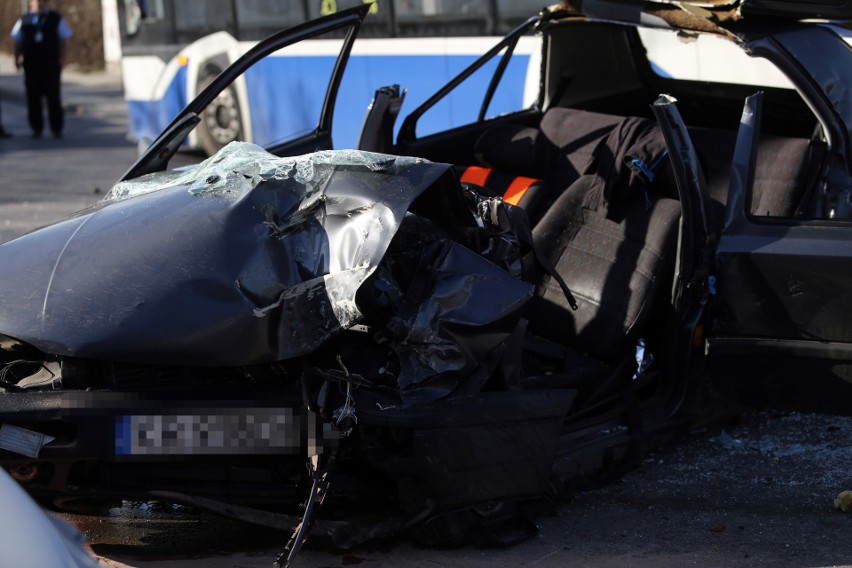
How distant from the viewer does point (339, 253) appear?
3.49 m

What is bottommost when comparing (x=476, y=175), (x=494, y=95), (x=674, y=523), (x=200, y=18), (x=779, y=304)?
(x=674, y=523)

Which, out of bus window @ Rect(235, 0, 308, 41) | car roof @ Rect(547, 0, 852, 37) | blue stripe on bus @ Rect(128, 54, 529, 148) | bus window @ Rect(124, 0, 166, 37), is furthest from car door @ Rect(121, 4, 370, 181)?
bus window @ Rect(124, 0, 166, 37)

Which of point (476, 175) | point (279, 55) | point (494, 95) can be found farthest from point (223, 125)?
point (476, 175)

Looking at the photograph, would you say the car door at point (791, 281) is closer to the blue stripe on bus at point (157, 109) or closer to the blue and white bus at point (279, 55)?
the blue and white bus at point (279, 55)

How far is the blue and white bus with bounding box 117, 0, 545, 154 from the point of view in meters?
9.71

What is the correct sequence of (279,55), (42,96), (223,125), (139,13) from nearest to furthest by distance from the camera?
(279,55) → (223,125) → (139,13) → (42,96)

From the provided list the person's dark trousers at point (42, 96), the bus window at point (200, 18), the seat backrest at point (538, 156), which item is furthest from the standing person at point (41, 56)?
the seat backrest at point (538, 156)

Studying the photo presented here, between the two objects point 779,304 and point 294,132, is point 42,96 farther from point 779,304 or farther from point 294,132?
point 779,304

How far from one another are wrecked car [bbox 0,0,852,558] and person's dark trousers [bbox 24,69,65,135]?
10.8m

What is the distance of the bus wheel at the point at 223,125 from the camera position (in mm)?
11188

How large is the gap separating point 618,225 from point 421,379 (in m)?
1.44

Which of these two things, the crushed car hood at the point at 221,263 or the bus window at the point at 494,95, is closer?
the crushed car hood at the point at 221,263

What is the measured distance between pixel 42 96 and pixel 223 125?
14.9 feet

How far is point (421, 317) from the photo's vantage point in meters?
3.45
